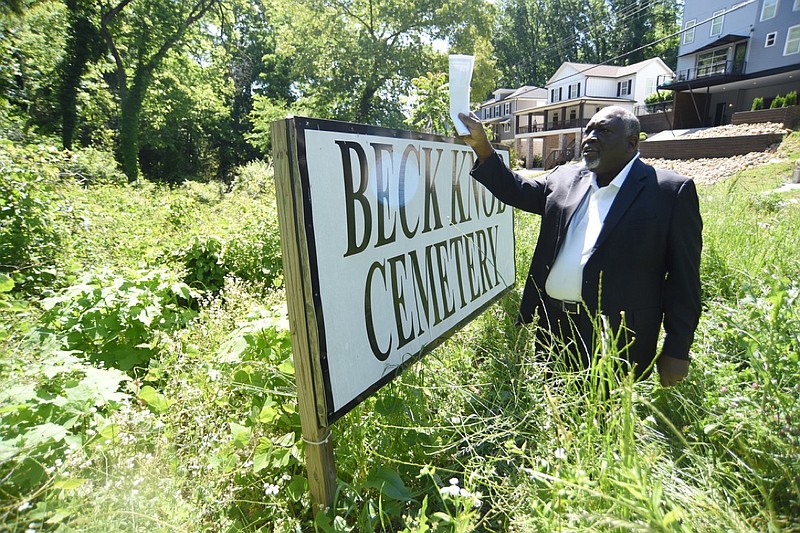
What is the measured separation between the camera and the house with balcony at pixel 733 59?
24156 mm

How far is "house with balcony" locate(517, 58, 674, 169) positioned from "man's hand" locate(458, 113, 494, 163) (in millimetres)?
33014

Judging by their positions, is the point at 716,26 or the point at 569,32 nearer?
the point at 716,26

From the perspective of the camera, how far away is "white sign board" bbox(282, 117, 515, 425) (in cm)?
133

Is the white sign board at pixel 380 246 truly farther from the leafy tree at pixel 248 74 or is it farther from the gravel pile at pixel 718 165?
the leafy tree at pixel 248 74

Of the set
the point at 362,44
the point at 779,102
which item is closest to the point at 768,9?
the point at 779,102

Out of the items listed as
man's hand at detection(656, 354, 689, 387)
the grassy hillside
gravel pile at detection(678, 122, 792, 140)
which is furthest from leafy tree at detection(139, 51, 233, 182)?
gravel pile at detection(678, 122, 792, 140)

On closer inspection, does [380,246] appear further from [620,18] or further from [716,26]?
[620,18]

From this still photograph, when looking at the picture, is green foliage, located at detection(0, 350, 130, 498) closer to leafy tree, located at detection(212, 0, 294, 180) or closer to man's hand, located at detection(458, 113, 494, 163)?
man's hand, located at detection(458, 113, 494, 163)

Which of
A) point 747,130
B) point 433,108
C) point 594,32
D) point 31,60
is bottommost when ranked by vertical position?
point 747,130

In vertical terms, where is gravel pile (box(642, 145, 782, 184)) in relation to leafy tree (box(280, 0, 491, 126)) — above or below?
below

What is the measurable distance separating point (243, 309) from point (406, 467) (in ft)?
7.23

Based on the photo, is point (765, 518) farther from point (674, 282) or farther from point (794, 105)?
point (794, 105)

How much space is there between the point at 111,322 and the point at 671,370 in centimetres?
322

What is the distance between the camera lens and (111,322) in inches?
109
